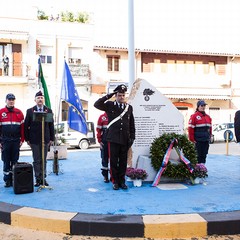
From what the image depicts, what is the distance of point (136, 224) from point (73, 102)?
549cm

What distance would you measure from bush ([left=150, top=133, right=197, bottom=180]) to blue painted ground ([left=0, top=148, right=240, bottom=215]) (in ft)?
1.05

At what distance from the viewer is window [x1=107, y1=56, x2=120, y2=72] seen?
2595cm

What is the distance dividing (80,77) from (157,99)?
58.6 ft

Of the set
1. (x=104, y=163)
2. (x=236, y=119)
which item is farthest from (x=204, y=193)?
(x=104, y=163)

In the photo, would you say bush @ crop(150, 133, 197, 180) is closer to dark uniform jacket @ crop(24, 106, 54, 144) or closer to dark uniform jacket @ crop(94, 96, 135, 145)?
dark uniform jacket @ crop(94, 96, 135, 145)

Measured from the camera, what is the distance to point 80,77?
24.6m

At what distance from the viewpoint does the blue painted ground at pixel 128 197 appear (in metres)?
5.18

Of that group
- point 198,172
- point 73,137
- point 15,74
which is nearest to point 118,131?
point 198,172

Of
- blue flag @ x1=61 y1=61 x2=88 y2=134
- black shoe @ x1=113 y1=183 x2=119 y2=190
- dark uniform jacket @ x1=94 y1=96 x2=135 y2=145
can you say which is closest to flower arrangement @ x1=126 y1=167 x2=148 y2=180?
black shoe @ x1=113 y1=183 x2=119 y2=190

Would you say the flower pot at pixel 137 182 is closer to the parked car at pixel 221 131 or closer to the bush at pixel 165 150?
the bush at pixel 165 150

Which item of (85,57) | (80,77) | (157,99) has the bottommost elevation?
(157,99)

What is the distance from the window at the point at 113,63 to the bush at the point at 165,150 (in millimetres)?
19324

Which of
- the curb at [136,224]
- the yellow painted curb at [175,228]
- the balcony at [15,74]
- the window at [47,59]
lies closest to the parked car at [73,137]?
the balcony at [15,74]

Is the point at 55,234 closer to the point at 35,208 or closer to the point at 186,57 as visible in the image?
the point at 35,208
